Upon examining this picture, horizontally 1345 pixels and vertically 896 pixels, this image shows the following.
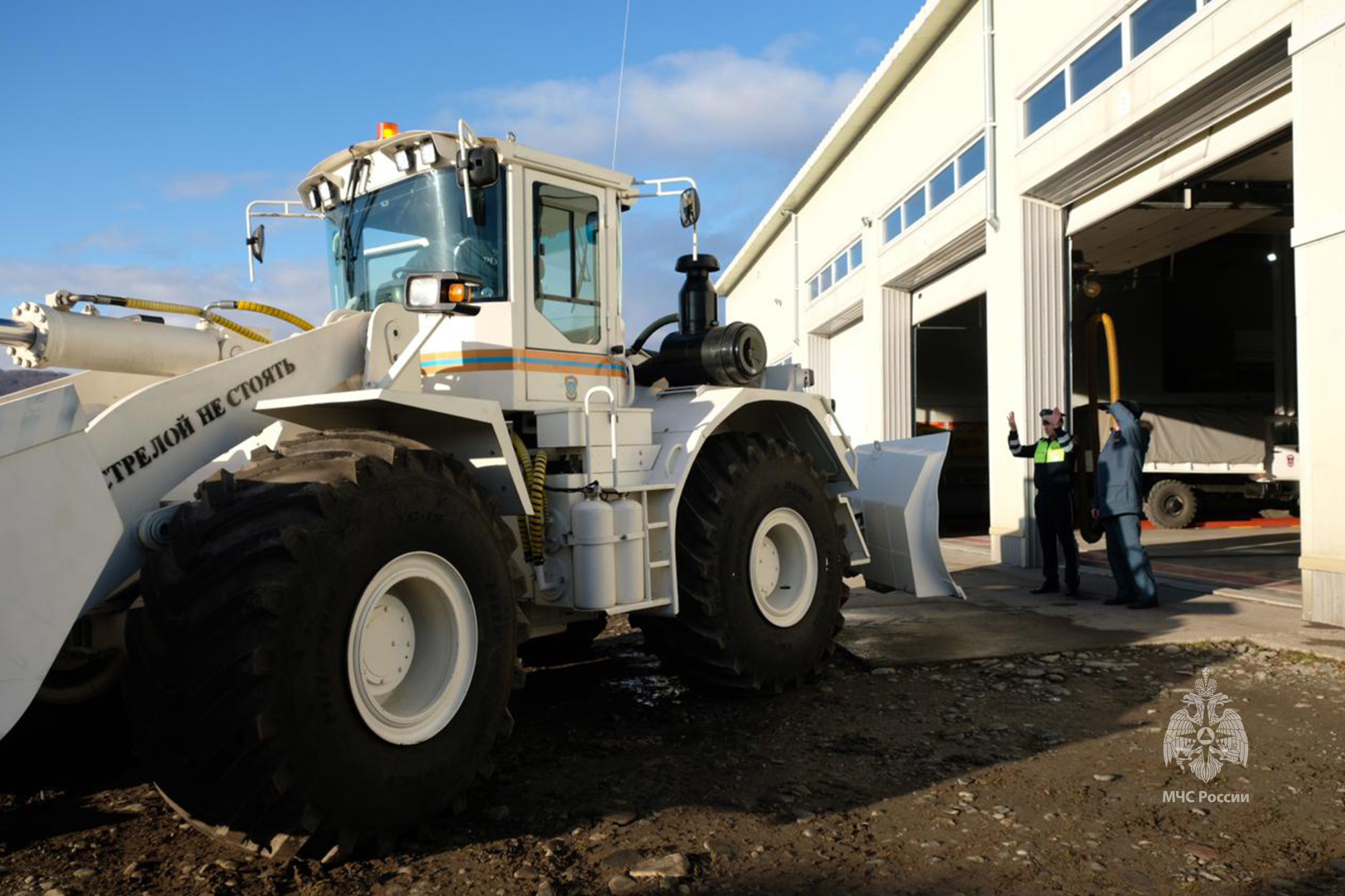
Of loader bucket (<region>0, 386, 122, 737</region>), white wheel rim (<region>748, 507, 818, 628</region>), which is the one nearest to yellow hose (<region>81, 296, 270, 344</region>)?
loader bucket (<region>0, 386, 122, 737</region>)

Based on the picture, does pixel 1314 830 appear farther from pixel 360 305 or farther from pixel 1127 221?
pixel 1127 221

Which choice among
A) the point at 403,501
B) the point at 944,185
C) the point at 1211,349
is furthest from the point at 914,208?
the point at 403,501

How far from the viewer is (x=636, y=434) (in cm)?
511

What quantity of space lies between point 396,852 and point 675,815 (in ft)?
3.27

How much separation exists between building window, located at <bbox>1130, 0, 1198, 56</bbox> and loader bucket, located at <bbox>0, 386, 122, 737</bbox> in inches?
345

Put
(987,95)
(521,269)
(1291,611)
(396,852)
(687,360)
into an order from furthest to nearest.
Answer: (987,95) → (1291,611) → (687,360) → (521,269) → (396,852)

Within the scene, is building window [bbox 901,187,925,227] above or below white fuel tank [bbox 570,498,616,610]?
above

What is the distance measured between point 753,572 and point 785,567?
485 millimetres

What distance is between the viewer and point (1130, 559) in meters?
8.41

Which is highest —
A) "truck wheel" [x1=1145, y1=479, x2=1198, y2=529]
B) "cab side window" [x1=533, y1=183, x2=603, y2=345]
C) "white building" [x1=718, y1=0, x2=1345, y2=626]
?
"white building" [x1=718, y1=0, x2=1345, y2=626]

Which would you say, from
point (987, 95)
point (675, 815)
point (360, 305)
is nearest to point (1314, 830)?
point (675, 815)

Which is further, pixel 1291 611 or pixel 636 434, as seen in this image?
pixel 1291 611

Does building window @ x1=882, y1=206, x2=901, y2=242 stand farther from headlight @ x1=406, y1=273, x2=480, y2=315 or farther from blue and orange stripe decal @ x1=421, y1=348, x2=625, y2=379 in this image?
headlight @ x1=406, y1=273, x2=480, y2=315

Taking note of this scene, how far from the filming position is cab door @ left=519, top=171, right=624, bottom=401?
492 cm
